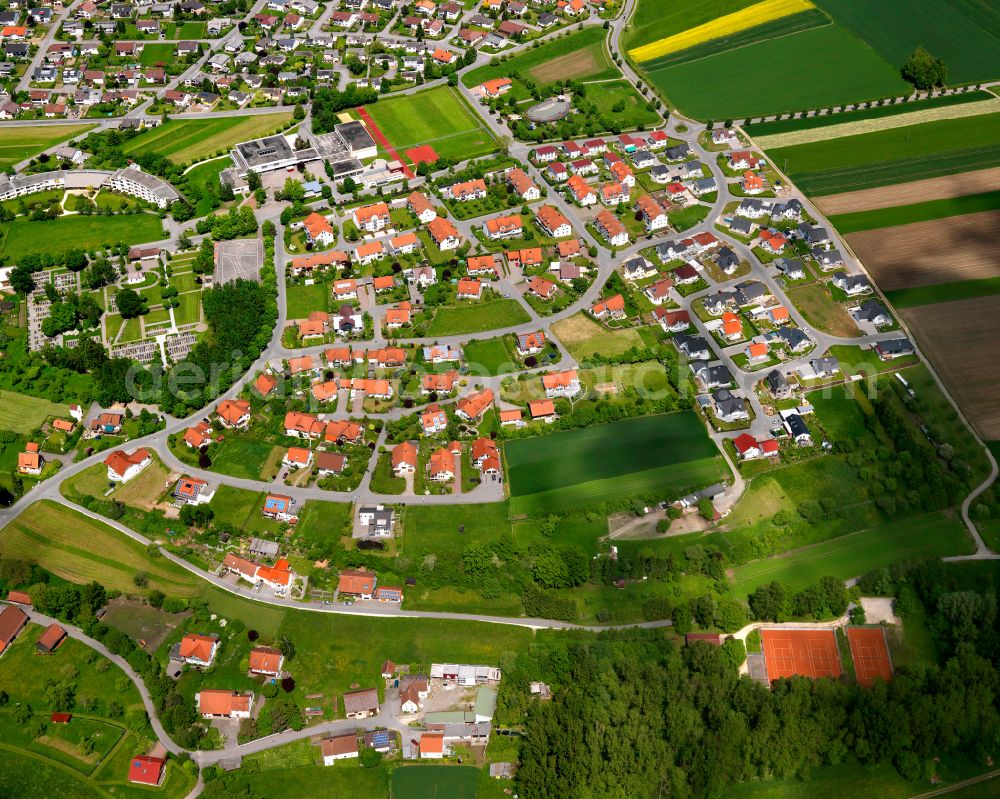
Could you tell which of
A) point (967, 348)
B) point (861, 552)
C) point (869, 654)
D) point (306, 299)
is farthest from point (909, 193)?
point (306, 299)

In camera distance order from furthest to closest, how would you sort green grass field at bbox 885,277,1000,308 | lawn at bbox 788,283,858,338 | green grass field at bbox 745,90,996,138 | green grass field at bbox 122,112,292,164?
green grass field at bbox 745,90,996,138
green grass field at bbox 122,112,292,164
green grass field at bbox 885,277,1000,308
lawn at bbox 788,283,858,338

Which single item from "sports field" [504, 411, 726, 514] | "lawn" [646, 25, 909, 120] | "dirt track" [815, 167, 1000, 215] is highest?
"lawn" [646, 25, 909, 120]

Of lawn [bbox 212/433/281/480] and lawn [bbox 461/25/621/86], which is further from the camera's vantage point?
lawn [bbox 461/25/621/86]

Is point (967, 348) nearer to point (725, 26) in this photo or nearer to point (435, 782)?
point (435, 782)

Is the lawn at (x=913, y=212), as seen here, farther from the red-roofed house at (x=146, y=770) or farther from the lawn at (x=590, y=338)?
the red-roofed house at (x=146, y=770)

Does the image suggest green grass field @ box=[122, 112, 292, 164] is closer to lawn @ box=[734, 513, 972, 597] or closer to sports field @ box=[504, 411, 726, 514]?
sports field @ box=[504, 411, 726, 514]

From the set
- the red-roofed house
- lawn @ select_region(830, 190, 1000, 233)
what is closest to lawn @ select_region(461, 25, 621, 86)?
lawn @ select_region(830, 190, 1000, 233)

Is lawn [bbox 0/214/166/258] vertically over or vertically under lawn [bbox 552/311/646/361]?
over
